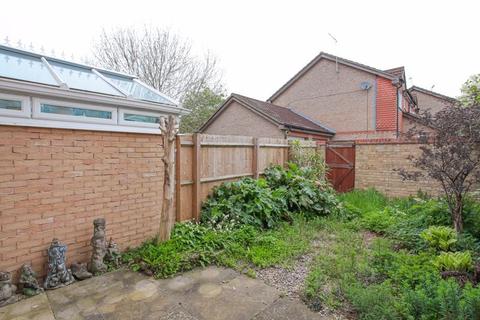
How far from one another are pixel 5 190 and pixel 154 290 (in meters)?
2.08

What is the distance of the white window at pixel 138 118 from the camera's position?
13.2 ft

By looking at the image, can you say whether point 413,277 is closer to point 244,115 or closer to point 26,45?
point 26,45

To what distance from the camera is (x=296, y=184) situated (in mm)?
6633

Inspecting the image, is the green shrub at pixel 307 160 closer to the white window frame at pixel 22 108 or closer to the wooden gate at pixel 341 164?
the wooden gate at pixel 341 164

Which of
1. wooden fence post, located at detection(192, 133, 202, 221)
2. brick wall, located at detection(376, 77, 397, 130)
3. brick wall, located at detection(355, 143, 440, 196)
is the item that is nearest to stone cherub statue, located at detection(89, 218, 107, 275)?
wooden fence post, located at detection(192, 133, 202, 221)

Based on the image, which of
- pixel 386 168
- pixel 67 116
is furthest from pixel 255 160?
pixel 386 168

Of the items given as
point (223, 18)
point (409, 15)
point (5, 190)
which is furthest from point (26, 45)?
point (409, 15)

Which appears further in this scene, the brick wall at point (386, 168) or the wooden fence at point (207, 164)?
the brick wall at point (386, 168)

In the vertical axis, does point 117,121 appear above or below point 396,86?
below

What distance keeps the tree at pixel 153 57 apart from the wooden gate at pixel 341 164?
10868 millimetres

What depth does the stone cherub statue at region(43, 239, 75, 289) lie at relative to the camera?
10.2ft

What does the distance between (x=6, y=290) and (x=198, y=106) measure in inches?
607

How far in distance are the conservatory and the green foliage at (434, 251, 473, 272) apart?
178 inches

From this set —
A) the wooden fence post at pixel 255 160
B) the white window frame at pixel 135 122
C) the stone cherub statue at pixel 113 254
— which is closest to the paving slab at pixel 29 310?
the stone cherub statue at pixel 113 254
